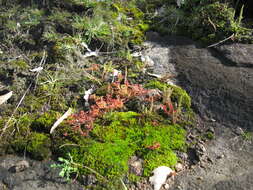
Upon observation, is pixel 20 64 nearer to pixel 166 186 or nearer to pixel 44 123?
pixel 44 123

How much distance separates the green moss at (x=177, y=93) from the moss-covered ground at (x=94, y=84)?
12 mm

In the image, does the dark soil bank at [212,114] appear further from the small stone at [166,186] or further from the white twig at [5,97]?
the white twig at [5,97]

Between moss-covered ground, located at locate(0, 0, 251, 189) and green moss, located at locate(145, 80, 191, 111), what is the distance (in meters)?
0.01

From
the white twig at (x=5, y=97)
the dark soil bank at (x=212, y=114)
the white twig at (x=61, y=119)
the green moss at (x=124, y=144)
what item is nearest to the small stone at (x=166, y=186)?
the dark soil bank at (x=212, y=114)

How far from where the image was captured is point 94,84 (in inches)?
136

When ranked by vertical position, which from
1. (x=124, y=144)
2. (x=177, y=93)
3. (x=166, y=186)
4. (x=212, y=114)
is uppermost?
(x=177, y=93)

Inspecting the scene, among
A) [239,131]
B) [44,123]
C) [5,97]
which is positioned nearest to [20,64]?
[5,97]

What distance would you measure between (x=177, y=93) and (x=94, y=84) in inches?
42.1

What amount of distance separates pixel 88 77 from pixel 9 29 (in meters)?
2.07

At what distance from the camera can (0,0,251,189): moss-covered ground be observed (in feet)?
8.49

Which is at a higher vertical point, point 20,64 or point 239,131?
point 20,64

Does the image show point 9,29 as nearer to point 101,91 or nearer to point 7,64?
point 7,64

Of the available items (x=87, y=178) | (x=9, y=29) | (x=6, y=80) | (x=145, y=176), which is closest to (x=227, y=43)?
(x=145, y=176)

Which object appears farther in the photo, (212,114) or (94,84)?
(94,84)
